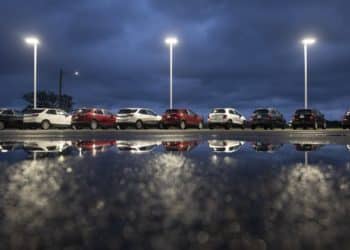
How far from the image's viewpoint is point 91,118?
33.4m

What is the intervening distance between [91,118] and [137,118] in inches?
152

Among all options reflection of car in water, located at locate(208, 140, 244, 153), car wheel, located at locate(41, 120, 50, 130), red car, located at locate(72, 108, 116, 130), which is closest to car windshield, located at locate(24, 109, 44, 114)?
car wheel, located at locate(41, 120, 50, 130)

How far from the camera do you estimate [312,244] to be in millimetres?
3459

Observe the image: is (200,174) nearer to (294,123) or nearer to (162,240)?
(162,240)

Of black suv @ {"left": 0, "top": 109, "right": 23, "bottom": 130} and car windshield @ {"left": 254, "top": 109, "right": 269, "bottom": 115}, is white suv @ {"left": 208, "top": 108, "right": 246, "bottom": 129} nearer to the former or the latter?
car windshield @ {"left": 254, "top": 109, "right": 269, "bottom": 115}

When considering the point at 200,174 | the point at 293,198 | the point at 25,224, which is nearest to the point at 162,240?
the point at 25,224

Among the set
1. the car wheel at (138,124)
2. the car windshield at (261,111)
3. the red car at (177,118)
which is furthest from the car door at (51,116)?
the car windshield at (261,111)

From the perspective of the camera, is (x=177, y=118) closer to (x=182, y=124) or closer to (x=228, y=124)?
(x=182, y=124)

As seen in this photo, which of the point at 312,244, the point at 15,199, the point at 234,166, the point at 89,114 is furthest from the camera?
the point at 89,114

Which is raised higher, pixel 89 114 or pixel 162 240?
pixel 89 114

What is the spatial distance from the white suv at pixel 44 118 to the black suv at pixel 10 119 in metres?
2.23

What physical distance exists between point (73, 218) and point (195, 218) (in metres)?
1.32

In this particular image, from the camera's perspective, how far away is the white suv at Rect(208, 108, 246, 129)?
3491cm

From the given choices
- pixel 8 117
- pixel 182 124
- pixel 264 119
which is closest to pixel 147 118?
pixel 182 124
